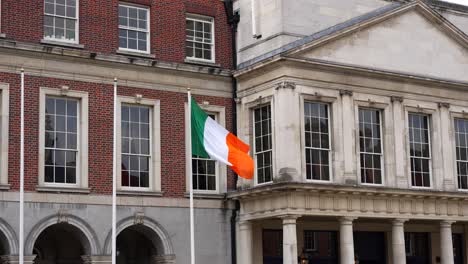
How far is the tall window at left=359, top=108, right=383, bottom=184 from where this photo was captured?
30.8 m

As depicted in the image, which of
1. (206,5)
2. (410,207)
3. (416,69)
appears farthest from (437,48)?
(206,5)

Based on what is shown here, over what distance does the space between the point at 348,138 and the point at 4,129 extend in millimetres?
11429

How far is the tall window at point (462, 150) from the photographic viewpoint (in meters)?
33.2

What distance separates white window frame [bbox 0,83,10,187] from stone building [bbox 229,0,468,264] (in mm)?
8034

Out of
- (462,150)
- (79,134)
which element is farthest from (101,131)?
(462,150)

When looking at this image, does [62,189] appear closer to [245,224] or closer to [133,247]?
[133,247]

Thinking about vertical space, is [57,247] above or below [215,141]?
below

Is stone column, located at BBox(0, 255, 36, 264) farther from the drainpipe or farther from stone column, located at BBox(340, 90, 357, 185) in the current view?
stone column, located at BBox(340, 90, 357, 185)

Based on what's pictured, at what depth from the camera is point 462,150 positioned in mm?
33500

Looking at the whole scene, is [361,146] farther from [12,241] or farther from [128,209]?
[12,241]

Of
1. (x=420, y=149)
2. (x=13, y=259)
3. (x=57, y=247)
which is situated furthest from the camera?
(x=420, y=149)

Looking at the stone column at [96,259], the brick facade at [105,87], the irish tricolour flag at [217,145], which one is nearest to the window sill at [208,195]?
the brick facade at [105,87]

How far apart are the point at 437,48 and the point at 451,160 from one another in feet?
14.1

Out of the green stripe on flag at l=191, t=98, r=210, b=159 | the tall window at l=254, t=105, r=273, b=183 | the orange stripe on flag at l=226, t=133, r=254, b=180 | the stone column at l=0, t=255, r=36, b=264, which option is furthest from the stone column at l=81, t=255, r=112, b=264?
the tall window at l=254, t=105, r=273, b=183
